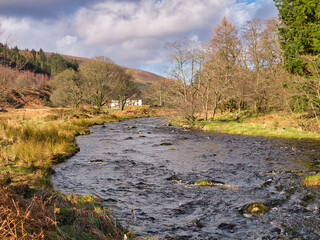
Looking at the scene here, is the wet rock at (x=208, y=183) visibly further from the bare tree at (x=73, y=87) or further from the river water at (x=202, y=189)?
the bare tree at (x=73, y=87)

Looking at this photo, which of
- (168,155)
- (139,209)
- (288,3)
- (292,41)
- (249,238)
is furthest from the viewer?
(288,3)

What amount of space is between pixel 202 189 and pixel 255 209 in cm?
217

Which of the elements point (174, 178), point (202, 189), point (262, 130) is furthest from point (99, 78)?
point (202, 189)

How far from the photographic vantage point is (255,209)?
6453 mm

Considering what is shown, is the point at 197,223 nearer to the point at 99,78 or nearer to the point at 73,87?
the point at 99,78

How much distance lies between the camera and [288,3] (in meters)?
25.1

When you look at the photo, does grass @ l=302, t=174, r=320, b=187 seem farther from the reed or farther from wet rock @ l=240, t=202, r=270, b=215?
the reed

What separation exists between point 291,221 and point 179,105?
79.8 ft

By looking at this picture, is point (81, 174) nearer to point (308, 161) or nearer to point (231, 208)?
point (231, 208)

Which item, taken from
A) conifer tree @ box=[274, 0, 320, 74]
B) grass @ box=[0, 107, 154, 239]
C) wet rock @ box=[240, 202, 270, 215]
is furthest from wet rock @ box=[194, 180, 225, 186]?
conifer tree @ box=[274, 0, 320, 74]

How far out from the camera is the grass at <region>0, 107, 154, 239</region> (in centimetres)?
350

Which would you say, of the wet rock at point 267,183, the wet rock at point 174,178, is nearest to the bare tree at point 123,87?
the wet rock at point 174,178

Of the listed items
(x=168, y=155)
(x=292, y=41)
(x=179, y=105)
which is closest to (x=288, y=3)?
(x=292, y=41)

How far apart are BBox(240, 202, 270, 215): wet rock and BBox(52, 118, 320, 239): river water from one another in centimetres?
14
